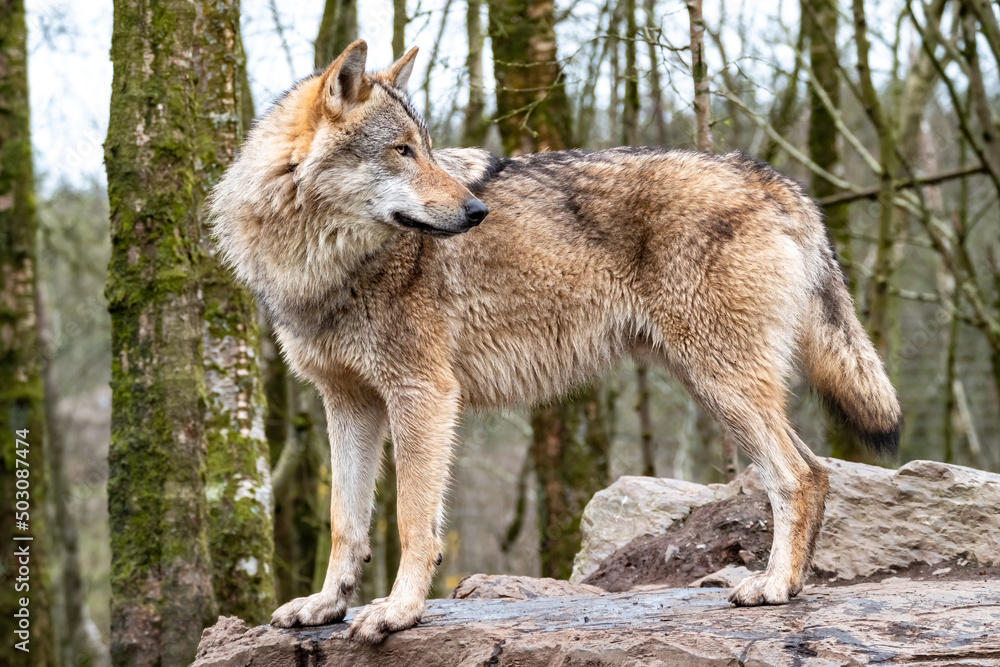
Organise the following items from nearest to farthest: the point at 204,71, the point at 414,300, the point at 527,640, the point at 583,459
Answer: the point at 527,640 → the point at 414,300 → the point at 204,71 → the point at 583,459

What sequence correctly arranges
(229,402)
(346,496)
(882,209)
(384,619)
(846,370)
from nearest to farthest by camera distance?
(384,619) → (346,496) → (846,370) → (229,402) → (882,209)

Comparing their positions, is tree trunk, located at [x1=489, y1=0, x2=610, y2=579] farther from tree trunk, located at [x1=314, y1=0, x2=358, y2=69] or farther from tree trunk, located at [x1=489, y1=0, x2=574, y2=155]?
tree trunk, located at [x1=314, y1=0, x2=358, y2=69]

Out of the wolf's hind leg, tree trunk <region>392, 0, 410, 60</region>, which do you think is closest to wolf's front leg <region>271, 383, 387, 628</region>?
the wolf's hind leg

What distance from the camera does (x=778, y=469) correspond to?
4.05 meters

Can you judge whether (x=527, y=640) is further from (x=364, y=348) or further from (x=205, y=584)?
(x=205, y=584)

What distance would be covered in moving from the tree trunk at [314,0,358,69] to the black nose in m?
5.65

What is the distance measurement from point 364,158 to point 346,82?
344 mm

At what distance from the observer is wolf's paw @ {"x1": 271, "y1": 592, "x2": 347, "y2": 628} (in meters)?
3.98

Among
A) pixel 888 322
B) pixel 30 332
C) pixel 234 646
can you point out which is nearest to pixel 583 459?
pixel 888 322

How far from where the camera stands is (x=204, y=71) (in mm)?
5570

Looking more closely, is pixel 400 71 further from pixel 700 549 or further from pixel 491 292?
pixel 700 549

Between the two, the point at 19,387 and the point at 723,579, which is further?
the point at 19,387

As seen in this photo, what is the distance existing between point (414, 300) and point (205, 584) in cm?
196

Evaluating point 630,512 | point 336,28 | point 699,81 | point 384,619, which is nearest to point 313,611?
point 384,619
